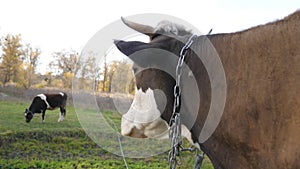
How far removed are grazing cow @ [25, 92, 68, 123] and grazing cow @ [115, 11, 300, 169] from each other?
57.4 ft

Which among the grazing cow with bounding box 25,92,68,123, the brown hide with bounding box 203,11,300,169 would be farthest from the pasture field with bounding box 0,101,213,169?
the brown hide with bounding box 203,11,300,169

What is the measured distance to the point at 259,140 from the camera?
5.19 feet

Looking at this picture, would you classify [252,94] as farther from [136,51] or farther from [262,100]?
[136,51]

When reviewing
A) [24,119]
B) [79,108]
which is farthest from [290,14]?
[24,119]

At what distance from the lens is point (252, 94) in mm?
1615

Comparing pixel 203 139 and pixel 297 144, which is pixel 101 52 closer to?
pixel 203 139

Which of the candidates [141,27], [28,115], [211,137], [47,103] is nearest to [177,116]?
[211,137]

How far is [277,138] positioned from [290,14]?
664mm

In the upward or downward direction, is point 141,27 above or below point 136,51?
above

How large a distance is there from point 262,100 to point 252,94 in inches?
2.4

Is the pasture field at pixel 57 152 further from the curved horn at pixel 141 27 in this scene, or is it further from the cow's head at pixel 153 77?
the curved horn at pixel 141 27

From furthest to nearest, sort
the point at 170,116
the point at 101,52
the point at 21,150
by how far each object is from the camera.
A: 1. the point at 21,150
2. the point at 101,52
3. the point at 170,116

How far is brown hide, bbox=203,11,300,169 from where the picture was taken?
4.92 ft

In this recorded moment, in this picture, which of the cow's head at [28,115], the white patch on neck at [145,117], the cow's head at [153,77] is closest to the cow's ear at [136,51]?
the cow's head at [153,77]
